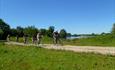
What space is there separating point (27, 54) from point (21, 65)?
8.48 feet

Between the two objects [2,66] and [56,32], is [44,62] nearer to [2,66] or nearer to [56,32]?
[2,66]

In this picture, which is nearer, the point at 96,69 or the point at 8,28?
the point at 96,69

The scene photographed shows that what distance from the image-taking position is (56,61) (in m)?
18.4

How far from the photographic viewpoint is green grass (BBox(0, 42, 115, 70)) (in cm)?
1652

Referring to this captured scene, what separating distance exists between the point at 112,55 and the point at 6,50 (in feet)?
34.5

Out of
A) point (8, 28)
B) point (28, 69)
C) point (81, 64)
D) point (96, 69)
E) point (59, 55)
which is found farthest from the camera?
point (8, 28)

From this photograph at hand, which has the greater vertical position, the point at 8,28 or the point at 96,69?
the point at 8,28

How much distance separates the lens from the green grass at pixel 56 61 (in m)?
16.5

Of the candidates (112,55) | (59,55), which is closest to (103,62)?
(112,55)

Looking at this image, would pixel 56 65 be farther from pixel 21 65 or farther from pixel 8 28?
pixel 8 28

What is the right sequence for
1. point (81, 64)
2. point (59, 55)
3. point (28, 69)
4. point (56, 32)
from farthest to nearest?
point (56, 32), point (59, 55), point (28, 69), point (81, 64)

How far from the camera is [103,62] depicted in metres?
16.7

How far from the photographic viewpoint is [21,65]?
64.6 ft

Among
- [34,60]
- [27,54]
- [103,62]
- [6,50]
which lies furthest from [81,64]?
[6,50]
